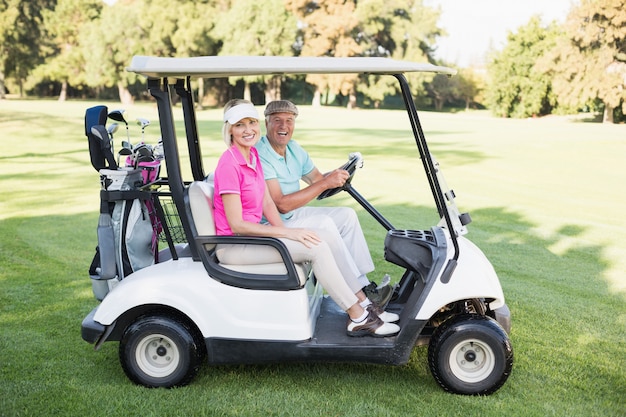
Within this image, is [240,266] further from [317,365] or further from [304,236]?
[317,365]

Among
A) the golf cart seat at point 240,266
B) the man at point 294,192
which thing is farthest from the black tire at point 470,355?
the golf cart seat at point 240,266

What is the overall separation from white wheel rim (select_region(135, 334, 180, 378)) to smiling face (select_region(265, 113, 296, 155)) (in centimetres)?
127

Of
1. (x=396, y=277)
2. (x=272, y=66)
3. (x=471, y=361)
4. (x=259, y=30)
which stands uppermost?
(x=259, y=30)

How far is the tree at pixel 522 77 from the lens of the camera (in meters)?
47.4

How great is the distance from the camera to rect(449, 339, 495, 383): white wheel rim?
3.27m

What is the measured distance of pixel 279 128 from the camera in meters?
3.79

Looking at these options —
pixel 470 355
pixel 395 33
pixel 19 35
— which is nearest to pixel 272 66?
pixel 470 355

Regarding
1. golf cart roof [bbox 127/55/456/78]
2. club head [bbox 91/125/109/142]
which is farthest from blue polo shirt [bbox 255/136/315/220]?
club head [bbox 91/125/109/142]

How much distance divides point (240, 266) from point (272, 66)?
3.22ft

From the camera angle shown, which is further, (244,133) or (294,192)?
(294,192)

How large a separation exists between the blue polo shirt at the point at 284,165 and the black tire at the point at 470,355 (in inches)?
46.7

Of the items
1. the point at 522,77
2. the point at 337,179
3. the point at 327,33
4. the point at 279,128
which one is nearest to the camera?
the point at 337,179

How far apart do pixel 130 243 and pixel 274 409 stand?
3.86ft

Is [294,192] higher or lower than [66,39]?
lower
